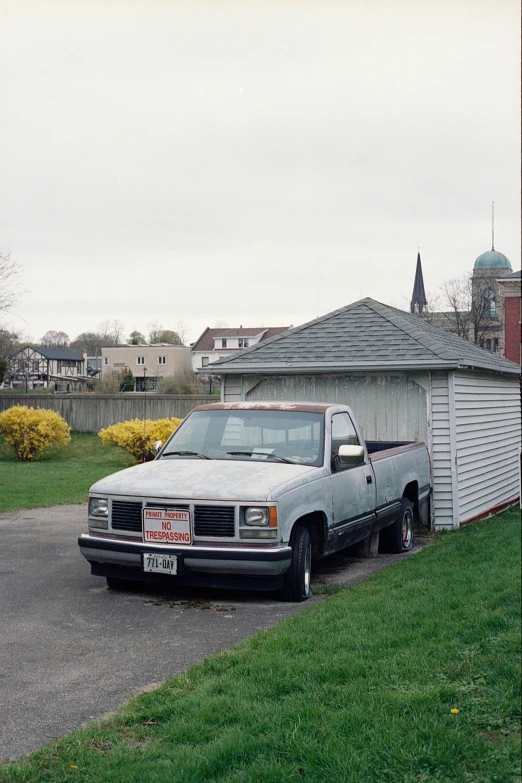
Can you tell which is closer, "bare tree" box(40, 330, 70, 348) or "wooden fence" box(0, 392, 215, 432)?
"wooden fence" box(0, 392, 215, 432)

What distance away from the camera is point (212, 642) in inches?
263

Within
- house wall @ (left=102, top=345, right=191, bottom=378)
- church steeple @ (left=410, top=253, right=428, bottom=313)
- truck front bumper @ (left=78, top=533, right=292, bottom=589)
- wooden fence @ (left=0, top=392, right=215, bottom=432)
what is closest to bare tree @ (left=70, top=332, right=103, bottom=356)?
house wall @ (left=102, top=345, right=191, bottom=378)

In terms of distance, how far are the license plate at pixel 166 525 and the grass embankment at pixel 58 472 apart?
829 centimetres

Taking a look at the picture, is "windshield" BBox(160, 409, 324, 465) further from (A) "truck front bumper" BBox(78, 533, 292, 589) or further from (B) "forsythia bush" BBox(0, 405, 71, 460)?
(B) "forsythia bush" BBox(0, 405, 71, 460)

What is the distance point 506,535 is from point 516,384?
835cm

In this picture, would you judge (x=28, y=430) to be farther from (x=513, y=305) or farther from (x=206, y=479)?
(x=206, y=479)

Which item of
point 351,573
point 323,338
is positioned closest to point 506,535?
point 351,573

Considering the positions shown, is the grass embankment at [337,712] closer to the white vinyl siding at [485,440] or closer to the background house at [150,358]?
the white vinyl siding at [485,440]

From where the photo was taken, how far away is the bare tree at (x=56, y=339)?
113 metres

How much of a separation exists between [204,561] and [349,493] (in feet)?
7.37

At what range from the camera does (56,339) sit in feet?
381

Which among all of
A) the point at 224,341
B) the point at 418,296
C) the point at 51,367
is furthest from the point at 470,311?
the point at 51,367

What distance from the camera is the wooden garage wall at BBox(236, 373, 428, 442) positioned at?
13.6 metres

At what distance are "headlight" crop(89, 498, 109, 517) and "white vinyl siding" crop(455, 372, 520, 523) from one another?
6687mm
